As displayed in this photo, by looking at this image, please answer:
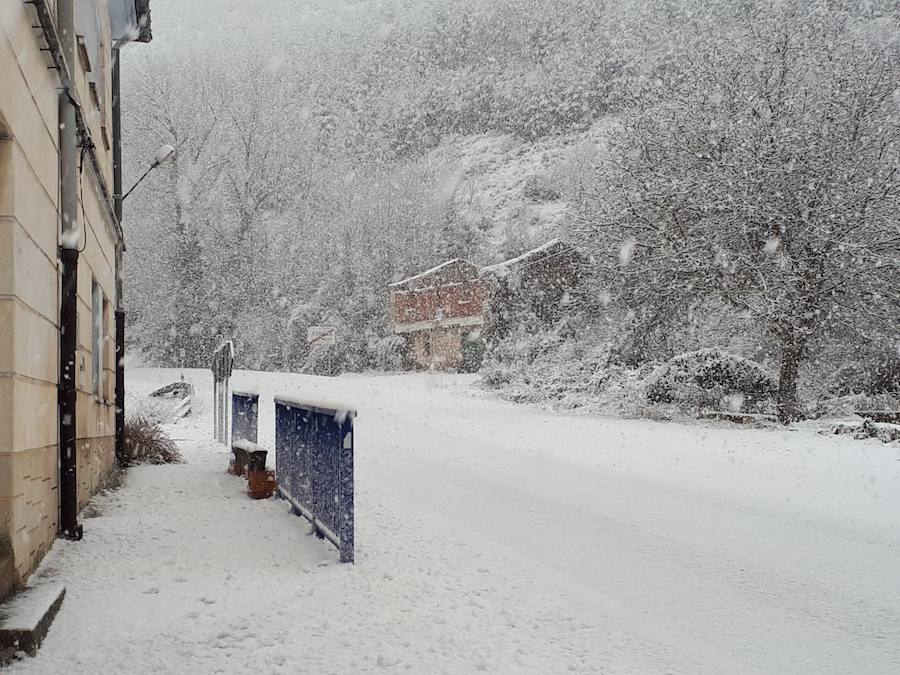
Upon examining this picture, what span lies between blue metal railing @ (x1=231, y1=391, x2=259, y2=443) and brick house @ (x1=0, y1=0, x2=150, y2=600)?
2.23 metres

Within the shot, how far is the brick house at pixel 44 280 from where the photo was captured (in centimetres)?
452

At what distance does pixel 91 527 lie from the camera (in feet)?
22.4

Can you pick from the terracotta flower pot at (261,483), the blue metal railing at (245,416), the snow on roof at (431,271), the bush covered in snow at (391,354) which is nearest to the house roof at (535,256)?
the snow on roof at (431,271)

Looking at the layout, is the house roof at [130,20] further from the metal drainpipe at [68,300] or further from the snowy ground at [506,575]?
the snowy ground at [506,575]

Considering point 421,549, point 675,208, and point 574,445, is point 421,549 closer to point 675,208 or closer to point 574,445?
point 574,445

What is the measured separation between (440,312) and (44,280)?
122ft

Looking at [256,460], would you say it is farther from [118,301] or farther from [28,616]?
[118,301]

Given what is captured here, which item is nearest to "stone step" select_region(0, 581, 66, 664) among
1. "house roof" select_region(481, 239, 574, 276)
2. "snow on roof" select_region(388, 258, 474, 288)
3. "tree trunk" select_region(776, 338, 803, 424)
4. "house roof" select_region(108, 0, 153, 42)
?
"house roof" select_region(108, 0, 153, 42)

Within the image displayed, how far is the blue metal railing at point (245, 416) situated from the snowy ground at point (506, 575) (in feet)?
2.88

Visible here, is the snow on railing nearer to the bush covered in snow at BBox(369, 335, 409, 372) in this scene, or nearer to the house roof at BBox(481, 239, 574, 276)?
the house roof at BBox(481, 239, 574, 276)

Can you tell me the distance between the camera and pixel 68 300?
6.18 m

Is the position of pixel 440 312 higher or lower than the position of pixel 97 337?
higher

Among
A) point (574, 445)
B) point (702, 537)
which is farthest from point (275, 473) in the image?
point (574, 445)

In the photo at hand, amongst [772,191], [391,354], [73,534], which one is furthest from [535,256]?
[73,534]
